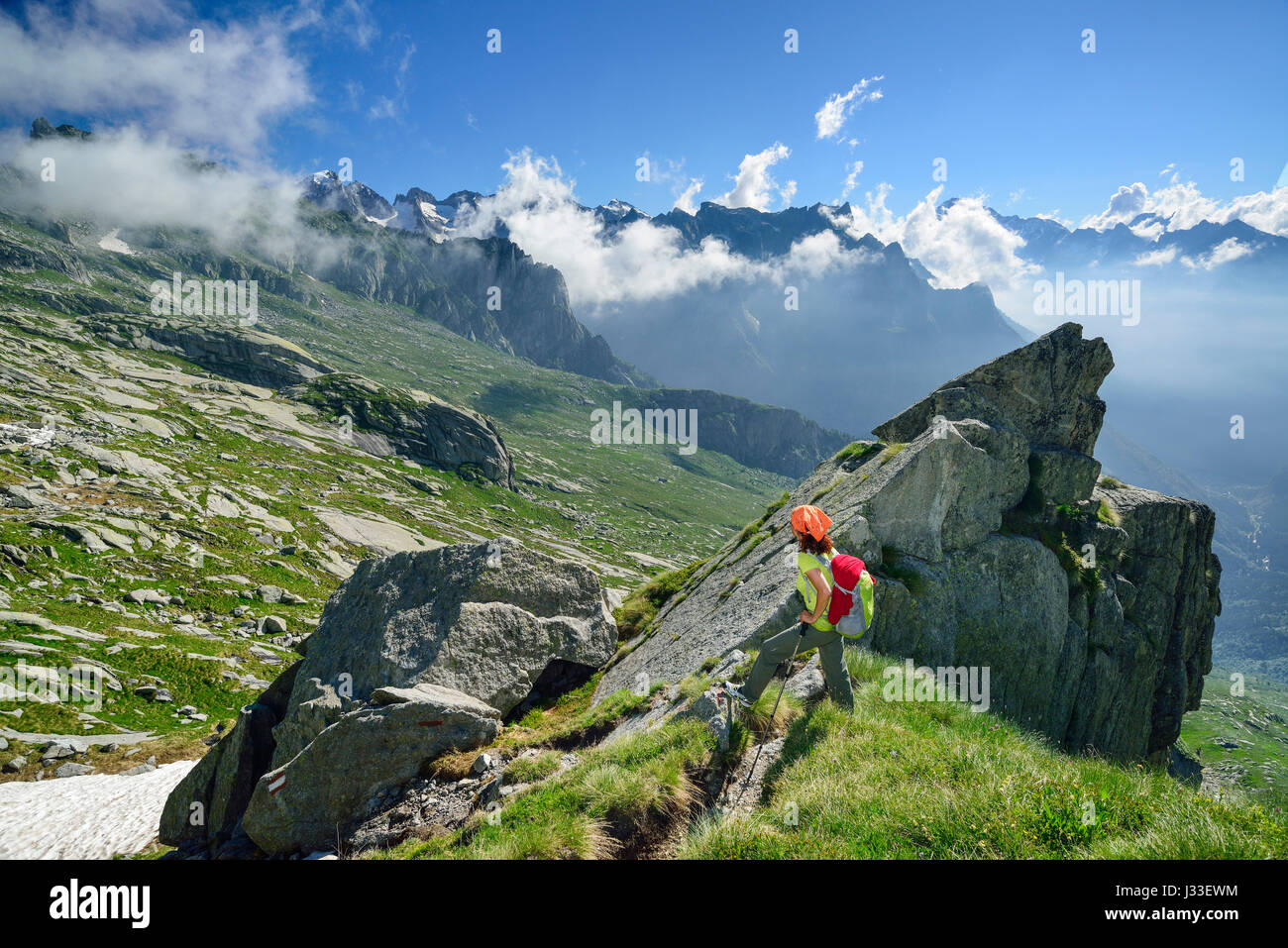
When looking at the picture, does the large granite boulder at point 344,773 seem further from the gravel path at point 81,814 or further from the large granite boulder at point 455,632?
the gravel path at point 81,814

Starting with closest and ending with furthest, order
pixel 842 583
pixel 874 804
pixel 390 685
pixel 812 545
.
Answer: pixel 874 804 → pixel 842 583 → pixel 812 545 → pixel 390 685

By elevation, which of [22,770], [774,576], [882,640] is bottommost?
[22,770]

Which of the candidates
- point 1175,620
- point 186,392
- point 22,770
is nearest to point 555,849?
point 22,770

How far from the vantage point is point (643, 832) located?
8328 millimetres

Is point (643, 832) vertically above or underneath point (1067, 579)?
underneath

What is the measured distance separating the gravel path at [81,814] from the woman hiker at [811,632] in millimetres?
24214

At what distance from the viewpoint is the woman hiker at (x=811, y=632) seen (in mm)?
10031

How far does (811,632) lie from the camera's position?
10328 millimetres

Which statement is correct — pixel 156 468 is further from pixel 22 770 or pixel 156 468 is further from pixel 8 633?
pixel 22 770

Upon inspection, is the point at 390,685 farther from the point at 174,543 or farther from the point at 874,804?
the point at 174,543

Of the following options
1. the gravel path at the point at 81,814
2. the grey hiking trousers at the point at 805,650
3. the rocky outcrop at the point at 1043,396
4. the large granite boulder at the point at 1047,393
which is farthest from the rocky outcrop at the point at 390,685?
the large granite boulder at the point at 1047,393

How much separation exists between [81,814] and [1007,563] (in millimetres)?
37641

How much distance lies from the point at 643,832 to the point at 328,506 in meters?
112

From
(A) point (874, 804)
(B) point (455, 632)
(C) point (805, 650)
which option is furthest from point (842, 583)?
(B) point (455, 632)
